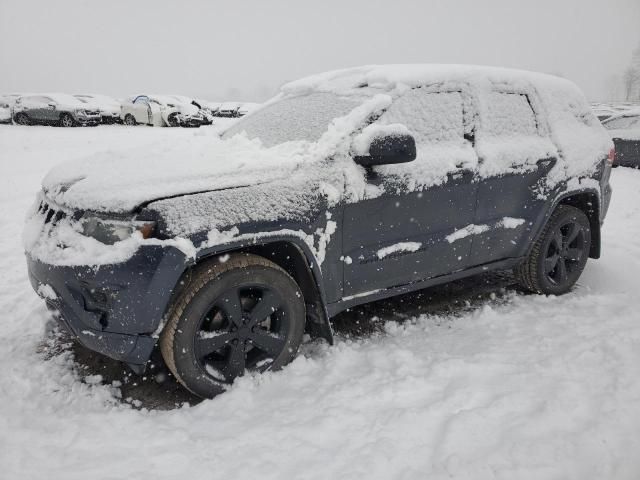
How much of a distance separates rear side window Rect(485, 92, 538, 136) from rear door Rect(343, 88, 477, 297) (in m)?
0.28

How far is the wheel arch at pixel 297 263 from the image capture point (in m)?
2.32

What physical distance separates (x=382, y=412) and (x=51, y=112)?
18.1 metres

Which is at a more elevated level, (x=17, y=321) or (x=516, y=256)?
(x=516, y=256)

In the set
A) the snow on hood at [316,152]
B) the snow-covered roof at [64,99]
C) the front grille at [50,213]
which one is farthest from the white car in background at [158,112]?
the front grille at [50,213]

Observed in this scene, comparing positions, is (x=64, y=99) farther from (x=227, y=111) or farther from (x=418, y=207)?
(x=418, y=207)

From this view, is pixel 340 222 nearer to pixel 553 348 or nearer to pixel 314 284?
pixel 314 284

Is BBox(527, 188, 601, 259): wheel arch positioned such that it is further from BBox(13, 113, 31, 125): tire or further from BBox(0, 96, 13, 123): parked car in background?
BBox(0, 96, 13, 123): parked car in background

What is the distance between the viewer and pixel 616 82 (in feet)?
353

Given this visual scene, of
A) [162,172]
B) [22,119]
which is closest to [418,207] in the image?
[162,172]

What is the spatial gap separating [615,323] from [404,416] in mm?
1954

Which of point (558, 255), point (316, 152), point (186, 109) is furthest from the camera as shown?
point (186, 109)

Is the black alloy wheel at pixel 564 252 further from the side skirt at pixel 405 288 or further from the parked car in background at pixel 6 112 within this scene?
the parked car in background at pixel 6 112

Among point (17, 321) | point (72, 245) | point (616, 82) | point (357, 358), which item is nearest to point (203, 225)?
point (72, 245)

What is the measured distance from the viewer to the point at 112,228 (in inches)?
83.8
